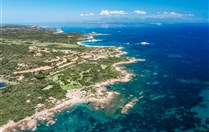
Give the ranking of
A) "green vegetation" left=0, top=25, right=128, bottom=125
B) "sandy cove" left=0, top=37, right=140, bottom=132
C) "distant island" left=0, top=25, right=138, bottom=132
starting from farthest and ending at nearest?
"green vegetation" left=0, top=25, right=128, bottom=125
"distant island" left=0, top=25, right=138, bottom=132
"sandy cove" left=0, top=37, right=140, bottom=132

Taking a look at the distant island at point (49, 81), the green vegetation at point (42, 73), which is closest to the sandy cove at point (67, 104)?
the distant island at point (49, 81)

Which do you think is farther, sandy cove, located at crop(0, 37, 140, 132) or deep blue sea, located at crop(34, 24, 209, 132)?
sandy cove, located at crop(0, 37, 140, 132)

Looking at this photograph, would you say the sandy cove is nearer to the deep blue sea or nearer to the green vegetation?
the green vegetation

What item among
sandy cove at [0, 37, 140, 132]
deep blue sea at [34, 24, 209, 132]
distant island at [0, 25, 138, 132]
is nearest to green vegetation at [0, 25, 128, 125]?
distant island at [0, 25, 138, 132]

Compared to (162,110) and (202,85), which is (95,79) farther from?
(202,85)

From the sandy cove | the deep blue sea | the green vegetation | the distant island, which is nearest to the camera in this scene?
the deep blue sea

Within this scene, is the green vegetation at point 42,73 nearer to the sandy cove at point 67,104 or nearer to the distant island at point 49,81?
the distant island at point 49,81

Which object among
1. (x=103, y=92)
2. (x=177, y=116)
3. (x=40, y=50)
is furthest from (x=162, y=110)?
(x=40, y=50)

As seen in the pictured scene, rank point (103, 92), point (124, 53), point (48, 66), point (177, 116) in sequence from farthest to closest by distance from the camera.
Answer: point (124, 53), point (48, 66), point (103, 92), point (177, 116)
